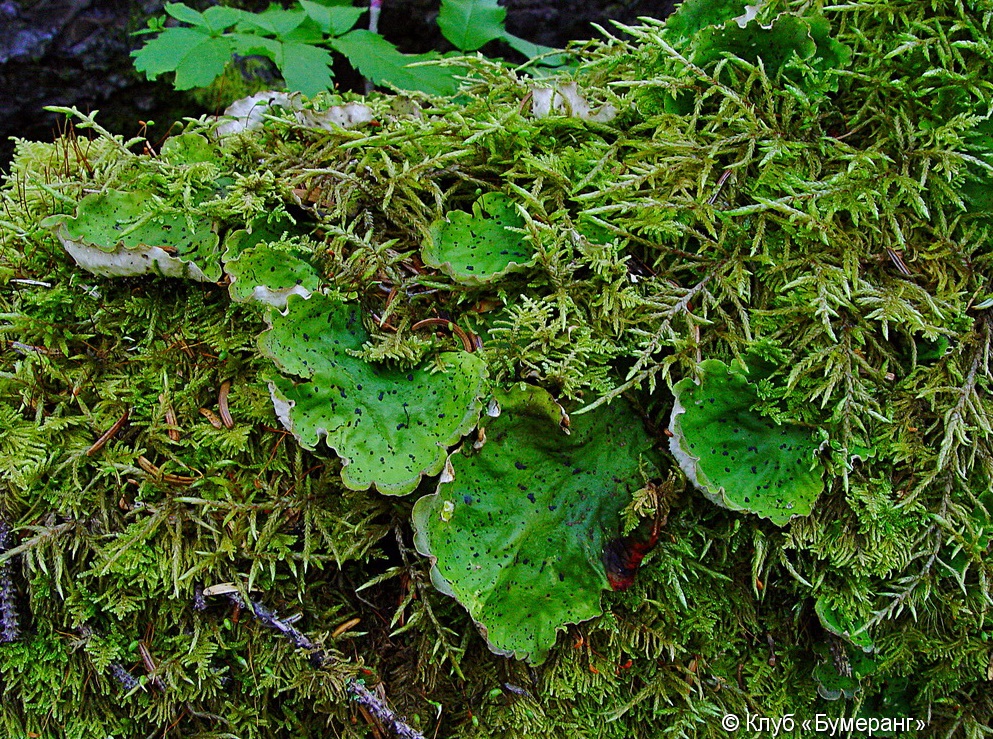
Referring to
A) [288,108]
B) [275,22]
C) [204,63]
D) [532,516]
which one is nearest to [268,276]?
[288,108]

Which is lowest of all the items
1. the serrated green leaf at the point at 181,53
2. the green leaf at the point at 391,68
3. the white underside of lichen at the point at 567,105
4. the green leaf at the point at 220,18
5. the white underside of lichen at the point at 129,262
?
the white underside of lichen at the point at 129,262

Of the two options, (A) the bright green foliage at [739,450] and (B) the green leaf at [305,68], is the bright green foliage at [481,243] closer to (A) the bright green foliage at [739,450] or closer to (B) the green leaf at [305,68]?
(A) the bright green foliage at [739,450]

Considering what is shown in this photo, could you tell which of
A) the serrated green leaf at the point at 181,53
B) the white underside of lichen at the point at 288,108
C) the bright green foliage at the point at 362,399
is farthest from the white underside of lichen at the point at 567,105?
the serrated green leaf at the point at 181,53

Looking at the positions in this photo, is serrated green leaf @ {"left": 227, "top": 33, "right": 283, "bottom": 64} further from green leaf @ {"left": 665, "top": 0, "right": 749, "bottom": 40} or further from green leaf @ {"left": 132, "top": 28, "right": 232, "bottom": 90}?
green leaf @ {"left": 665, "top": 0, "right": 749, "bottom": 40}

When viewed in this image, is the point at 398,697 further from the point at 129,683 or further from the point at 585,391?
the point at 585,391

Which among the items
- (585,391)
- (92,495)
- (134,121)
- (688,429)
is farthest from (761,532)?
(134,121)
